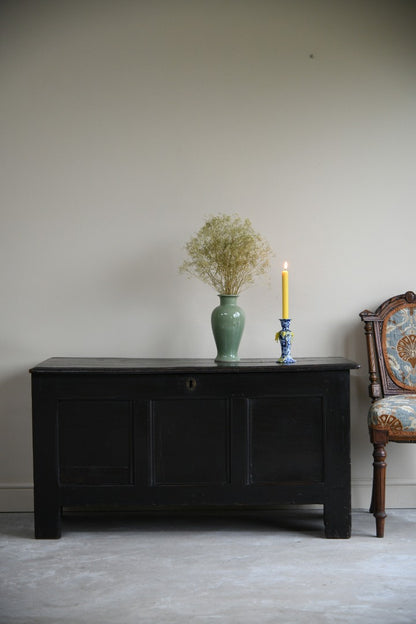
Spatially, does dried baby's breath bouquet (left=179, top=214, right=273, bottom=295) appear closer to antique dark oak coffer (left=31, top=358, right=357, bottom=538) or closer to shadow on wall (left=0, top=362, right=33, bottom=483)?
antique dark oak coffer (left=31, top=358, right=357, bottom=538)

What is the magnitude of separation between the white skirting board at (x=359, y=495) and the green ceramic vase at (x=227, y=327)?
94 centimetres

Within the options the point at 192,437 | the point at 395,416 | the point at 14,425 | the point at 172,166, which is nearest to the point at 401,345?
the point at 395,416

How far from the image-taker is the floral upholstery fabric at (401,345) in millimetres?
3240

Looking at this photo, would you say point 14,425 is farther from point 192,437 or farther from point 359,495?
point 359,495

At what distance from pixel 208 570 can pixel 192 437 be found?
0.57 metres

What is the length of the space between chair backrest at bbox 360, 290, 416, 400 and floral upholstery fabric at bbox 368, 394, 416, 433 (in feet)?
0.96

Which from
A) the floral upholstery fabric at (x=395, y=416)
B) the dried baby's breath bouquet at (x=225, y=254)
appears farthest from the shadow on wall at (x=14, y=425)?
the floral upholstery fabric at (x=395, y=416)

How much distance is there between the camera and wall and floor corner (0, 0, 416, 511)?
338 centimetres

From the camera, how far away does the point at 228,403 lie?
2918 mm

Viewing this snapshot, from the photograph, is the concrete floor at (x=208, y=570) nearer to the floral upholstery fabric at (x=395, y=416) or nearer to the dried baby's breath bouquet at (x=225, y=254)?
the floral upholstery fabric at (x=395, y=416)

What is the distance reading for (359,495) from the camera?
3.38 metres

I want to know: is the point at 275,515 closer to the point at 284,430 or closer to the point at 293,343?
the point at 284,430

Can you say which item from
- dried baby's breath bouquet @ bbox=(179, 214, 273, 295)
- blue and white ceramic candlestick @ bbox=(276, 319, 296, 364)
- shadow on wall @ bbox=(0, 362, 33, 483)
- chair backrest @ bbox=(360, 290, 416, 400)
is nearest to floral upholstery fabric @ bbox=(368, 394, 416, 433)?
chair backrest @ bbox=(360, 290, 416, 400)

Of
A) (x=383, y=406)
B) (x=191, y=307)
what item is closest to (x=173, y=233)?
(x=191, y=307)
